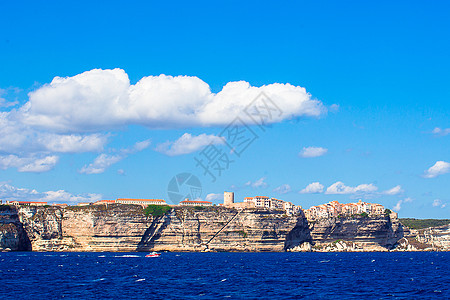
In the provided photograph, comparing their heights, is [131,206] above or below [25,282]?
above

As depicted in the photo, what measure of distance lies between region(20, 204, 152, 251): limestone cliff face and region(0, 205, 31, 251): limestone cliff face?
2351mm

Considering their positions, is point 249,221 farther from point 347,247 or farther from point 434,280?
point 434,280

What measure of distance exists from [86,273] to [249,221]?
93.1 meters

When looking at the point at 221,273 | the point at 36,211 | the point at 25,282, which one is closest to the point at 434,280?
the point at 221,273

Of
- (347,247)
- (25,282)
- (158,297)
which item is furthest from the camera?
(347,247)

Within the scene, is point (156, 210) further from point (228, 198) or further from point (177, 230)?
point (228, 198)

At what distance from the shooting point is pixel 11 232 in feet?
484

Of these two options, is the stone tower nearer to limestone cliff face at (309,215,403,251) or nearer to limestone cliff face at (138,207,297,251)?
limestone cliff face at (138,207,297,251)

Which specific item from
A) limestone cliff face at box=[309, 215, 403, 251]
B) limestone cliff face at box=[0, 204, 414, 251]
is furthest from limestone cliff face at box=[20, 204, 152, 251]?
limestone cliff face at box=[309, 215, 403, 251]

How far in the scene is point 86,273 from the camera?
2963 inches

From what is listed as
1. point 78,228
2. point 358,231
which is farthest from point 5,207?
point 358,231

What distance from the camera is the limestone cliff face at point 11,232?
481 ft

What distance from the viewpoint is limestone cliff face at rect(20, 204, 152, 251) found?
152m

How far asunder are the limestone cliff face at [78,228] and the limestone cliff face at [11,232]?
2351mm
